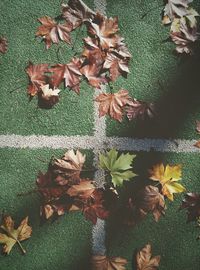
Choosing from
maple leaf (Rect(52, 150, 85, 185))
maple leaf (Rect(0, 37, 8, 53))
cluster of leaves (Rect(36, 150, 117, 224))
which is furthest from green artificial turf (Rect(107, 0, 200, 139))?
maple leaf (Rect(0, 37, 8, 53))

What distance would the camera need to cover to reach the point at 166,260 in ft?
10.1

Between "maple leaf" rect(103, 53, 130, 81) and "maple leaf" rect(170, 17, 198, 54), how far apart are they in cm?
53

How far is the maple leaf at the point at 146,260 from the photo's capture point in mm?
3014

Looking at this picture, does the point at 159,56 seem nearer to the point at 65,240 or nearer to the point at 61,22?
the point at 61,22

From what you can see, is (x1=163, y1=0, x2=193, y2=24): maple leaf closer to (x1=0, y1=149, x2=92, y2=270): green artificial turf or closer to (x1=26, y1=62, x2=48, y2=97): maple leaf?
(x1=26, y1=62, x2=48, y2=97): maple leaf

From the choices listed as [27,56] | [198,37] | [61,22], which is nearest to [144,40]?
[198,37]

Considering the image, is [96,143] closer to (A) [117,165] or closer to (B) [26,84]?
(A) [117,165]

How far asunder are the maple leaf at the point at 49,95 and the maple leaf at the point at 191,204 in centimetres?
A: 153

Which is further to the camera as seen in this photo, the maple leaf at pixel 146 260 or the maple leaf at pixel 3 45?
the maple leaf at pixel 3 45

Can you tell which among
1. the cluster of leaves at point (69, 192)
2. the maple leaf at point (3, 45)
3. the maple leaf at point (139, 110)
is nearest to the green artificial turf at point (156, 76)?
the maple leaf at point (139, 110)

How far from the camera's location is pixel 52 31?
3.26 meters

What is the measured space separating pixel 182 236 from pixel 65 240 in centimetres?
107

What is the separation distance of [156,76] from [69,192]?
→ 1383mm

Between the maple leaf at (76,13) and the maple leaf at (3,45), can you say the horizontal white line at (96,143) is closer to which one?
the maple leaf at (3,45)
